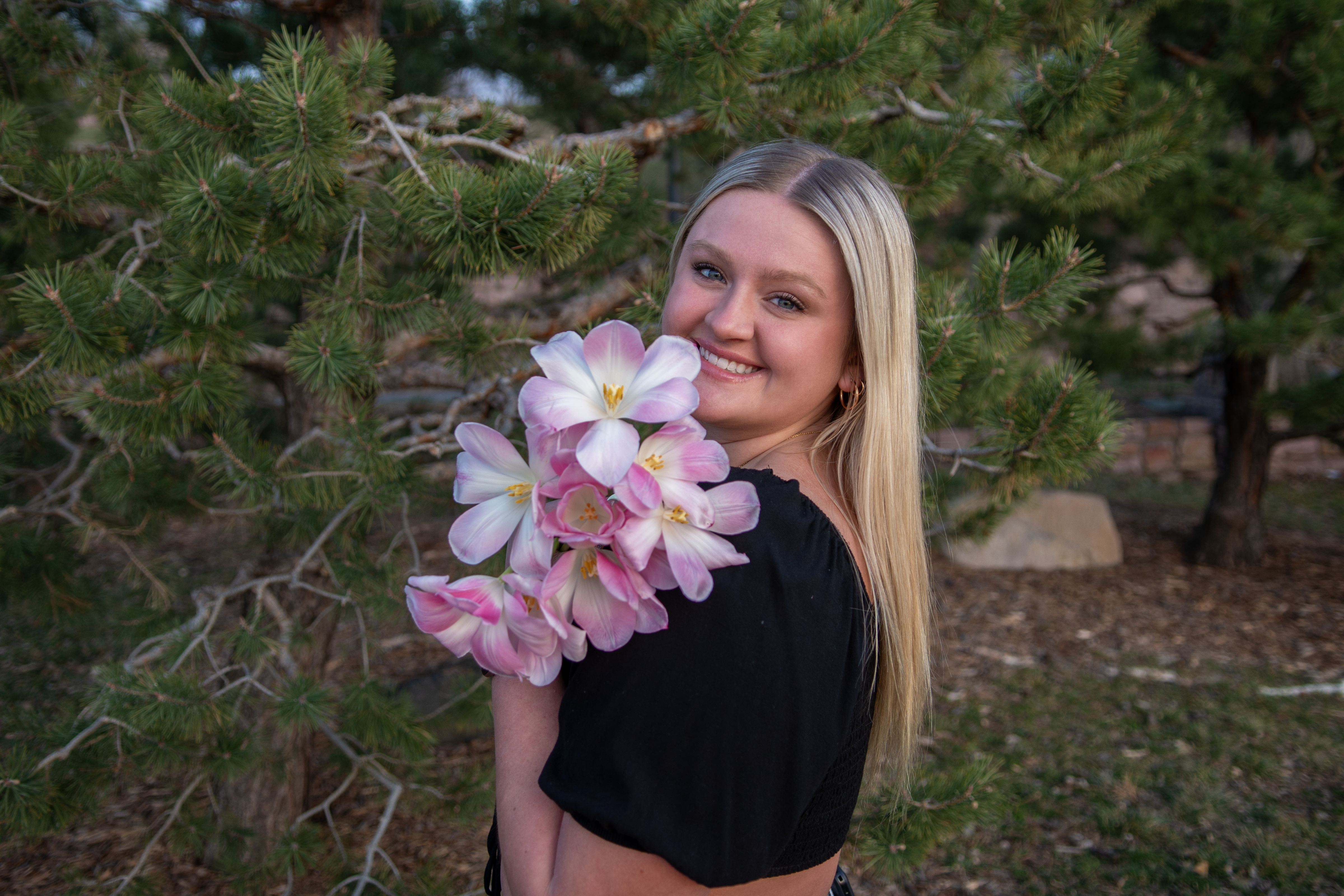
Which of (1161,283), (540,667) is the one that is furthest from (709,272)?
(1161,283)

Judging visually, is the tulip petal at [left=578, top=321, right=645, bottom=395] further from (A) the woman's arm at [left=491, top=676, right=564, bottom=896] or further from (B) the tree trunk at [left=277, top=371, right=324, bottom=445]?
(B) the tree trunk at [left=277, top=371, right=324, bottom=445]

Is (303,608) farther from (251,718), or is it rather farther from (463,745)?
(463,745)

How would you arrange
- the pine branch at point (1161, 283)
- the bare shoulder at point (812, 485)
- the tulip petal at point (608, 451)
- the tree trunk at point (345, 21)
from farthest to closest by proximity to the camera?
1. the pine branch at point (1161, 283)
2. the tree trunk at point (345, 21)
3. the bare shoulder at point (812, 485)
4. the tulip petal at point (608, 451)

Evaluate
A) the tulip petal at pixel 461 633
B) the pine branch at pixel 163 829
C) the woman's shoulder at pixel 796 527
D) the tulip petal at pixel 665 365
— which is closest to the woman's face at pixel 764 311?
the woman's shoulder at pixel 796 527

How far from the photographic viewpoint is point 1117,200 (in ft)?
8.38

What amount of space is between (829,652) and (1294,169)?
5.48m

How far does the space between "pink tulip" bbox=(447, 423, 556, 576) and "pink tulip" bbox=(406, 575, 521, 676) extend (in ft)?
0.11

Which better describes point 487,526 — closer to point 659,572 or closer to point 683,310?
point 659,572

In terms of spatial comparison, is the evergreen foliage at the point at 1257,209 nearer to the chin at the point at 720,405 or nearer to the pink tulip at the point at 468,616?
the chin at the point at 720,405

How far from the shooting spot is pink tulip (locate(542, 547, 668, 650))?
3.08 feet

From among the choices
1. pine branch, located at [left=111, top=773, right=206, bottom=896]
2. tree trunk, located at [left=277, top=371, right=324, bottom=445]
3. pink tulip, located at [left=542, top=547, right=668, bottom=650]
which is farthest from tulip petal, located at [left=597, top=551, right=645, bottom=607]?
tree trunk, located at [left=277, top=371, right=324, bottom=445]

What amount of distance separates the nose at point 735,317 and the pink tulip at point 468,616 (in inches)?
18.7

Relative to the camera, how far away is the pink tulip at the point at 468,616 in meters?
0.94

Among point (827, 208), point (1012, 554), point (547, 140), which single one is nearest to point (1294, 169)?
point (1012, 554)
